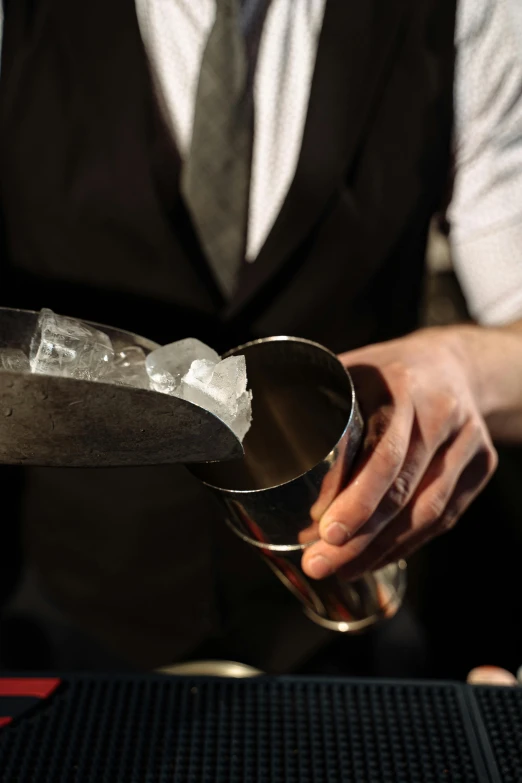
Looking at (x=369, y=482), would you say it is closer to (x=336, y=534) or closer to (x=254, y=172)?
(x=336, y=534)

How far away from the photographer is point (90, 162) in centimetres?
108

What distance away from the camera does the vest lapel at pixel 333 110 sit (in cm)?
106

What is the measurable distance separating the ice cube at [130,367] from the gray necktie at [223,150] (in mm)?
493

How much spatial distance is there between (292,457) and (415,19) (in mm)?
745

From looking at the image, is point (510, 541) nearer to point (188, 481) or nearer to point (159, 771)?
point (188, 481)

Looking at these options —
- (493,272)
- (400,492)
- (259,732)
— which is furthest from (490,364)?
(259,732)

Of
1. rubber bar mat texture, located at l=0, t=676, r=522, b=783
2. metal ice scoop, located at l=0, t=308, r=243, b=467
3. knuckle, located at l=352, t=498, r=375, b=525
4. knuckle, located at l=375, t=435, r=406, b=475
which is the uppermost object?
metal ice scoop, located at l=0, t=308, r=243, b=467

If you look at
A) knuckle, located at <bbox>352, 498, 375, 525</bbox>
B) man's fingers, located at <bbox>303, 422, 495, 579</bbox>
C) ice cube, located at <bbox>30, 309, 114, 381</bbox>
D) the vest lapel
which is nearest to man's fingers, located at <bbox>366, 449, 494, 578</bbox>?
man's fingers, located at <bbox>303, 422, 495, 579</bbox>

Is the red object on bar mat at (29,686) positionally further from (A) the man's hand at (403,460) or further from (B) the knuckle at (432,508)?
(B) the knuckle at (432,508)

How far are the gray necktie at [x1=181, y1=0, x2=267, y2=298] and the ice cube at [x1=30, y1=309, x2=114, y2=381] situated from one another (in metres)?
0.54

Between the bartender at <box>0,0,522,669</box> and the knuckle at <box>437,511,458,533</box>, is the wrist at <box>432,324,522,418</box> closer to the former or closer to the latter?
the bartender at <box>0,0,522,669</box>

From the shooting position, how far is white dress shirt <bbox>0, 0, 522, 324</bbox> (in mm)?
1097

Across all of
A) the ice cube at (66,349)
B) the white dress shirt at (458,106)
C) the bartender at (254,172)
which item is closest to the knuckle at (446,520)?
the bartender at (254,172)

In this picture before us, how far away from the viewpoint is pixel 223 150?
44.0 inches
